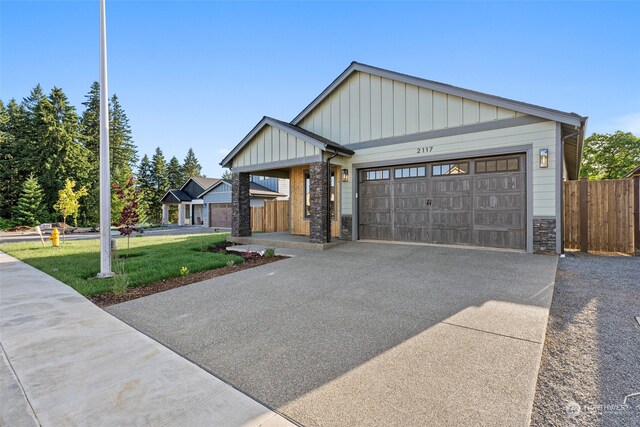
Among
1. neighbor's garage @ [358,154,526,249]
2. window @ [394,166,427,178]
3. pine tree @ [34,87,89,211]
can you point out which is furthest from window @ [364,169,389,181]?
pine tree @ [34,87,89,211]

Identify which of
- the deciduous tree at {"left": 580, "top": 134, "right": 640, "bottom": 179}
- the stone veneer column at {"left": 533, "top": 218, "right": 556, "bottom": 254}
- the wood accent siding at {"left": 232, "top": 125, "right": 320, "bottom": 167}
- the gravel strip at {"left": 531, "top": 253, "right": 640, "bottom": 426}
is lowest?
the gravel strip at {"left": 531, "top": 253, "right": 640, "bottom": 426}

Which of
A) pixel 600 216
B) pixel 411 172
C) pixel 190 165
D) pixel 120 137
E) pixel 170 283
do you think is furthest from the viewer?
pixel 190 165

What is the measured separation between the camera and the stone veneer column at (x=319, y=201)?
9469 millimetres

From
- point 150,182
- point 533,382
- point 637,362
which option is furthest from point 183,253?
point 150,182

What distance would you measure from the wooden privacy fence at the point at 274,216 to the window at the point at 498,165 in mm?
9747

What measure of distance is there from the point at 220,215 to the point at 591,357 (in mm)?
25924

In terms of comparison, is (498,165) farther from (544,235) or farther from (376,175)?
(376,175)

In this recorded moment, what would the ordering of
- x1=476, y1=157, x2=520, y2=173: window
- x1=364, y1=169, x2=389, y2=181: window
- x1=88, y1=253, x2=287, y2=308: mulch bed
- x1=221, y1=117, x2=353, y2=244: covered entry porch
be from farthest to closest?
x1=364, y1=169, x2=389, y2=181: window
x1=221, y1=117, x2=353, y2=244: covered entry porch
x1=476, y1=157, x2=520, y2=173: window
x1=88, y1=253, x2=287, y2=308: mulch bed

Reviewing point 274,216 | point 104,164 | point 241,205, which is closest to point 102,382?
point 104,164

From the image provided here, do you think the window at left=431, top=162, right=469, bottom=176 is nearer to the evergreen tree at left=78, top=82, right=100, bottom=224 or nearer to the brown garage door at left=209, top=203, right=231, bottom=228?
the brown garage door at left=209, top=203, right=231, bottom=228

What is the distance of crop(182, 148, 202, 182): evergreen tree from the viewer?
175 ft

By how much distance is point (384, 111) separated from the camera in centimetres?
1002

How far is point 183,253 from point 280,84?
30.6 ft

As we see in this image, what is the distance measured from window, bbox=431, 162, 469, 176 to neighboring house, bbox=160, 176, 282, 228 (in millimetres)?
17203
